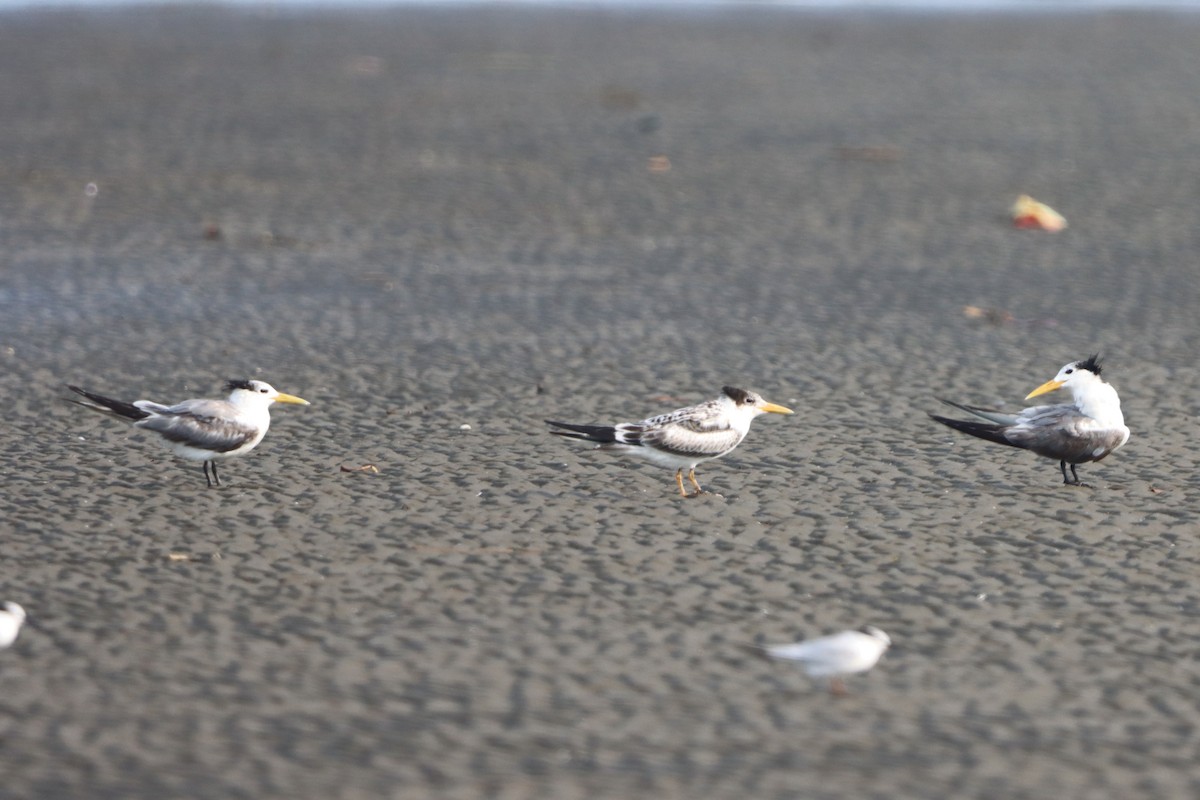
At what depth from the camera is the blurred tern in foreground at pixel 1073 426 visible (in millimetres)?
6348

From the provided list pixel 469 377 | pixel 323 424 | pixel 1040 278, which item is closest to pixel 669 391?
pixel 469 377

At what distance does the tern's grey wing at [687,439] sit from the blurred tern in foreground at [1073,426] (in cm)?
89

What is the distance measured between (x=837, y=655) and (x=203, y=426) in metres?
2.88

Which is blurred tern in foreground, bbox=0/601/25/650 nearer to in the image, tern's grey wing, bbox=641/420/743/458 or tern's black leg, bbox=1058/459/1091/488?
tern's grey wing, bbox=641/420/743/458

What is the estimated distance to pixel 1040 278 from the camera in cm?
1036

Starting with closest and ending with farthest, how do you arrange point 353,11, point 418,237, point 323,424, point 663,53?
point 323,424 → point 418,237 → point 663,53 → point 353,11

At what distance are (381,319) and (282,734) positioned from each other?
5.32 metres

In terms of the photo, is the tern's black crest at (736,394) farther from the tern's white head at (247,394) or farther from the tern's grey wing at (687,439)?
the tern's white head at (247,394)

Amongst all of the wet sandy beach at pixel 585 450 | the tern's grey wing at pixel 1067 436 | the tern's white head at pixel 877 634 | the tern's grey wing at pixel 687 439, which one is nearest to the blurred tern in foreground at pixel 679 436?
the tern's grey wing at pixel 687 439

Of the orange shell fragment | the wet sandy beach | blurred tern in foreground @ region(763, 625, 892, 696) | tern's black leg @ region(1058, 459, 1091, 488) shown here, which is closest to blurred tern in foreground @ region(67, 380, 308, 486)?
the wet sandy beach

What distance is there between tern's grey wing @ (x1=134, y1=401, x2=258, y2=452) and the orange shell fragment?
711 centimetres

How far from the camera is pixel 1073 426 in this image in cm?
634

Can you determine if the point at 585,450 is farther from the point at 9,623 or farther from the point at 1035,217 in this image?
the point at 1035,217

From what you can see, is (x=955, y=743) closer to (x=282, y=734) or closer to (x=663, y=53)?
(x=282, y=734)
